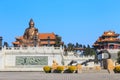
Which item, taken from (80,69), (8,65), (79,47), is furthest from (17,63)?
(79,47)

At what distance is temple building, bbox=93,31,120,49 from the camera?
9189 centimetres

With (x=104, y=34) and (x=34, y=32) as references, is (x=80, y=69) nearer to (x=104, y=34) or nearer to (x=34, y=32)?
(x=34, y=32)

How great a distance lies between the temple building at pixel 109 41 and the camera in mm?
91887

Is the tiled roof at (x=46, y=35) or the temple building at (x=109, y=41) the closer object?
the temple building at (x=109, y=41)

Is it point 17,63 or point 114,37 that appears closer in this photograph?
point 17,63

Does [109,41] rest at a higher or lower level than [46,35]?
lower

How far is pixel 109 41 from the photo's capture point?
91938mm

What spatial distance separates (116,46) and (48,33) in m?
18.3

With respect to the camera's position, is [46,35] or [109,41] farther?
[46,35]

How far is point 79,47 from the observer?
108 metres

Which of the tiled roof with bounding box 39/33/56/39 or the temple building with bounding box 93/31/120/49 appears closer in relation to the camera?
the temple building with bounding box 93/31/120/49

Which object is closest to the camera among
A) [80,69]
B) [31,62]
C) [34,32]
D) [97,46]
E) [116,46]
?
[80,69]

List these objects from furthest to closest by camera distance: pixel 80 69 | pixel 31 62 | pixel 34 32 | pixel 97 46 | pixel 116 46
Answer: pixel 97 46
pixel 116 46
pixel 34 32
pixel 31 62
pixel 80 69

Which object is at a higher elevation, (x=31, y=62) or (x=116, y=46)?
(x=116, y=46)
